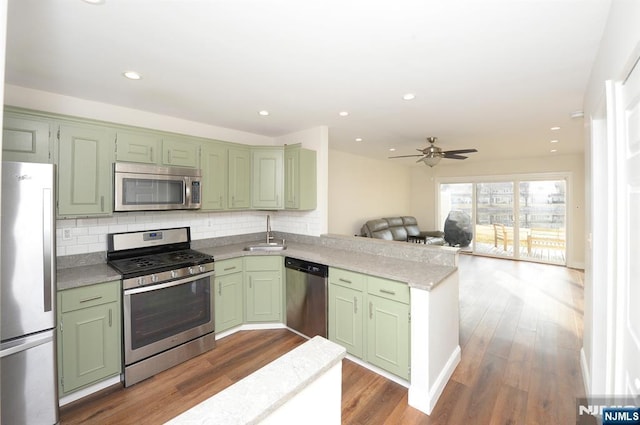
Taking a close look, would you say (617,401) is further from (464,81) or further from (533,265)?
(533,265)

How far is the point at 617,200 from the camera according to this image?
1.33 m

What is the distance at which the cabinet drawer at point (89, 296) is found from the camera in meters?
2.01

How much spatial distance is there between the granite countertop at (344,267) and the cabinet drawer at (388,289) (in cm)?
6

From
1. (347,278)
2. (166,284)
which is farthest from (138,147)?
(347,278)

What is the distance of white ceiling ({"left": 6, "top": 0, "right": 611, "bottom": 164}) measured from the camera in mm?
1440

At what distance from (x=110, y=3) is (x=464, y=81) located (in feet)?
8.09

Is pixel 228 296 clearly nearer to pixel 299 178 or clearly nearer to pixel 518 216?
pixel 299 178

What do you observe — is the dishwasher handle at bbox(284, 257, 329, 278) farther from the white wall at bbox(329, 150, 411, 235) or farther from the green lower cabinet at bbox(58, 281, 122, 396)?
Answer: the white wall at bbox(329, 150, 411, 235)

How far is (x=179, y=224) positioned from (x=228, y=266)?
0.83m

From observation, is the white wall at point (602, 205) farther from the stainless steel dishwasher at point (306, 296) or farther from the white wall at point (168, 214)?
the white wall at point (168, 214)

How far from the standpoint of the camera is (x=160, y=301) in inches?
96.6

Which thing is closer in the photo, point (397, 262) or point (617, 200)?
point (617, 200)

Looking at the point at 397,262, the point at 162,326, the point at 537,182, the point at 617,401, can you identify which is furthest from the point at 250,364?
the point at 537,182

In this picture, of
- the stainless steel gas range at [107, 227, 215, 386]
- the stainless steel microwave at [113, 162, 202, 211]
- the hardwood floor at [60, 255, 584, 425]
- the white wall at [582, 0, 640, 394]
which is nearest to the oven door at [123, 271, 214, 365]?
the stainless steel gas range at [107, 227, 215, 386]
